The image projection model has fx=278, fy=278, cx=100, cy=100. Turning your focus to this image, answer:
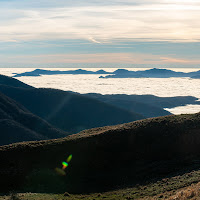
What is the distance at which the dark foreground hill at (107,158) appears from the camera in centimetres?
3762

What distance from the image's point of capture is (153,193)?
26.6 m

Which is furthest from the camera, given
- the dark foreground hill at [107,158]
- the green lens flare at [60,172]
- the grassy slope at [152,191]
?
the green lens flare at [60,172]

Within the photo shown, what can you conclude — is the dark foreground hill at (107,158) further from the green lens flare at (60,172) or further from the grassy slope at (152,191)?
the grassy slope at (152,191)

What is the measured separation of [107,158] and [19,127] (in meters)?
108

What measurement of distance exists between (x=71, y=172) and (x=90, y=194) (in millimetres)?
8506

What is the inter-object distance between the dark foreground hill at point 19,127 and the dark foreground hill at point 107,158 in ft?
305

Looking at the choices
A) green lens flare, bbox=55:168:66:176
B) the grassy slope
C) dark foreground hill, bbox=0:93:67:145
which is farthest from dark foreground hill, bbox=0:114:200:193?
dark foreground hill, bbox=0:93:67:145

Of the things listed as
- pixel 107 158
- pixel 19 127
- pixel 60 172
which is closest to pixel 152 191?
pixel 107 158

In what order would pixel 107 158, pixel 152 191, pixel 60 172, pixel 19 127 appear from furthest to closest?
A: 1. pixel 19 127
2. pixel 107 158
3. pixel 60 172
4. pixel 152 191

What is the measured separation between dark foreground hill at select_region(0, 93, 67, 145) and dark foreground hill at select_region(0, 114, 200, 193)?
92.8 meters

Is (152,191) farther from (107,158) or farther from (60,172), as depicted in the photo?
(60,172)

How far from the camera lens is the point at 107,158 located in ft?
144

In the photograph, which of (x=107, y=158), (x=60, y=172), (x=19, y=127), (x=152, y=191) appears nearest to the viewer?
(x=152, y=191)

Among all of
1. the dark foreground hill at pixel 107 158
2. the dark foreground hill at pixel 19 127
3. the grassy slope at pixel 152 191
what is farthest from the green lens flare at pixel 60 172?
the dark foreground hill at pixel 19 127
